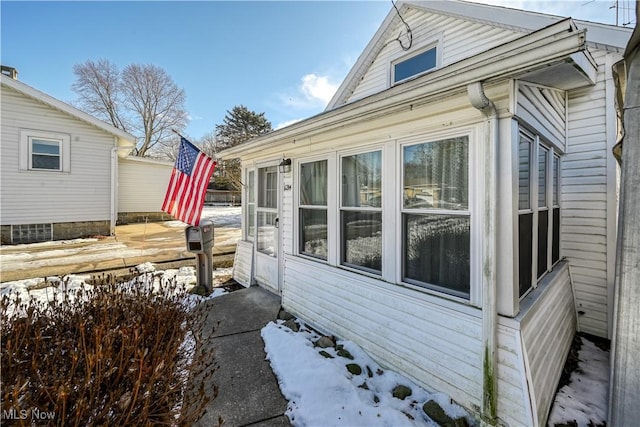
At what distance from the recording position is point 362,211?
3.22 metres

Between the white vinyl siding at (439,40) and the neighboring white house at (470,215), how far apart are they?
12.9 inches

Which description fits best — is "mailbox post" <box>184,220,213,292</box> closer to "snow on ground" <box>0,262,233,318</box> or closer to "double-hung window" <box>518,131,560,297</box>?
"snow on ground" <box>0,262,233,318</box>

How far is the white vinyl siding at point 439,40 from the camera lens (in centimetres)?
518

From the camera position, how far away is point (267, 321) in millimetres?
3877

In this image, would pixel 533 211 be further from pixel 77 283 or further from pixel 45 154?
pixel 45 154

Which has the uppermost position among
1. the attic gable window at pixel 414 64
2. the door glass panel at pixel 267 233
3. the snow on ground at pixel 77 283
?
the attic gable window at pixel 414 64

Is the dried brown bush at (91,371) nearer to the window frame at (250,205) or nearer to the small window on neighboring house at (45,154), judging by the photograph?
the window frame at (250,205)

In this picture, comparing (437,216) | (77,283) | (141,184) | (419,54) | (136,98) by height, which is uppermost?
(136,98)

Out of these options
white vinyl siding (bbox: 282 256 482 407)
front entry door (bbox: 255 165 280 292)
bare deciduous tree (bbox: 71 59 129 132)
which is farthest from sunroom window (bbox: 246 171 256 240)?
bare deciduous tree (bbox: 71 59 129 132)

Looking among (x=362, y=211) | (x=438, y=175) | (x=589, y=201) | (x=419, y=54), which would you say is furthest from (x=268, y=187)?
(x=589, y=201)

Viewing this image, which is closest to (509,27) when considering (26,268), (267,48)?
(267,48)

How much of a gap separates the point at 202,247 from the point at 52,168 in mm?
8902

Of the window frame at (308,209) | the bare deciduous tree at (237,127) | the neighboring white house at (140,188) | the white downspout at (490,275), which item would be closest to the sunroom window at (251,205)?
the window frame at (308,209)

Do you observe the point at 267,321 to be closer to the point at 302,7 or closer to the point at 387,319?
the point at 387,319
